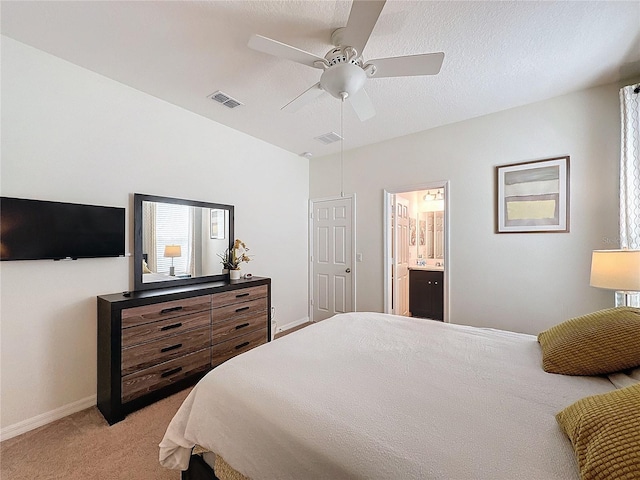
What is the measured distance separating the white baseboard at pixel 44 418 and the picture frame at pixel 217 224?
1823 millimetres

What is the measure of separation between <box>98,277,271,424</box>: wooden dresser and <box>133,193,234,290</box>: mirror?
0.19 metres

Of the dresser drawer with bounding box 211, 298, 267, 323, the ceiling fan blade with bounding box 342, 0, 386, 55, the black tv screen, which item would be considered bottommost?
the dresser drawer with bounding box 211, 298, 267, 323

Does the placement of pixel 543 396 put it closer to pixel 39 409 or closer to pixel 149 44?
pixel 149 44

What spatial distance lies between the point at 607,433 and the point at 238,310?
2.81 meters

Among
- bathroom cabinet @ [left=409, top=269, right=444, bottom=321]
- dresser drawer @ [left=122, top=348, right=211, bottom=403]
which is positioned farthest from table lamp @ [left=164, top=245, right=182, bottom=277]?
bathroom cabinet @ [left=409, top=269, right=444, bottom=321]

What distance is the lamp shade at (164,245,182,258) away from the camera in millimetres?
2785

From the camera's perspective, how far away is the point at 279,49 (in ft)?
5.37

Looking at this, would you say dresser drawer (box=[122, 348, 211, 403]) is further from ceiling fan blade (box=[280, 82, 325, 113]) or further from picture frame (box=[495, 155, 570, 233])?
picture frame (box=[495, 155, 570, 233])

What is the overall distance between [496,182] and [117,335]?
3.91m

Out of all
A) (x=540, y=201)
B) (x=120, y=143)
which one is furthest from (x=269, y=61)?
(x=540, y=201)

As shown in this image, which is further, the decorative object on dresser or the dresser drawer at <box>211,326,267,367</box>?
the decorative object on dresser

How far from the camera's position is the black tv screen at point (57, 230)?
189 centimetres

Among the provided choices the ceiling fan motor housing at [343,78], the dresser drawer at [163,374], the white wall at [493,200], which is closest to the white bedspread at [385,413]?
the dresser drawer at [163,374]

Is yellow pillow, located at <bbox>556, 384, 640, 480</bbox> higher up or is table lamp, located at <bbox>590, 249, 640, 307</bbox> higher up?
table lamp, located at <bbox>590, 249, 640, 307</bbox>
